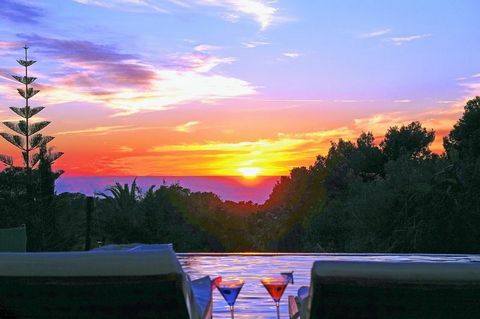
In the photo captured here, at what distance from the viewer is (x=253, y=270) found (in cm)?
684

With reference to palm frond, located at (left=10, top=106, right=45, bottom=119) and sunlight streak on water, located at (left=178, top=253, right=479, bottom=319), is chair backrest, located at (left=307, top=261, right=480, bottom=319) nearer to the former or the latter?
sunlight streak on water, located at (left=178, top=253, right=479, bottom=319)

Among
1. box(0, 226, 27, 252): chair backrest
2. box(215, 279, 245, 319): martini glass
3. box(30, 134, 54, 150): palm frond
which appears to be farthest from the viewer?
box(30, 134, 54, 150): palm frond

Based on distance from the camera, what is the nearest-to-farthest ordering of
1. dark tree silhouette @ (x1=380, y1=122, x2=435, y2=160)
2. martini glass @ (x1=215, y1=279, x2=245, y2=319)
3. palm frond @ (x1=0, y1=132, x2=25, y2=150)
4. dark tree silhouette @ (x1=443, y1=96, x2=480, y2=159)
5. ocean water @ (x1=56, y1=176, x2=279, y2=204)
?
martini glass @ (x1=215, y1=279, x2=245, y2=319), ocean water @ (x1=56, y1=176, x2=279, y2=204), palm frond @ (x1=0, y1=132, x2=25, y2=150), dark tree silhouette @ (x1=443, y1=96, x2=480, y2=159), dark tree silhouette @ (x1=380, y1=122, x2=435, y2=160)

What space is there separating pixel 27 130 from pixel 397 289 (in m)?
17.7

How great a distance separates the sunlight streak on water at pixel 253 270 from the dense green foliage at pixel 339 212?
6.13 m

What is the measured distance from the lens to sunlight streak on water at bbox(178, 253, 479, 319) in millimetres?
4669

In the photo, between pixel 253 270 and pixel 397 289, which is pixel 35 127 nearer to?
pixel 253 270

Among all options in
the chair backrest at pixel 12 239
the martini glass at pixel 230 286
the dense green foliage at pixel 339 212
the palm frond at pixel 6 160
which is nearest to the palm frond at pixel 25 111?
the palm frond at pixel 6 160

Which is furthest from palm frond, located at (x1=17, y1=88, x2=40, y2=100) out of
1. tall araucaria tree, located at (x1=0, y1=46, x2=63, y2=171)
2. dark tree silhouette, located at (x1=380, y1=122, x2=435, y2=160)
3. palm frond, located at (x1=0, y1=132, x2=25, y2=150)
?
dark tree silhouette, located at (x1=380, y1=122, x2=435, y2=160)

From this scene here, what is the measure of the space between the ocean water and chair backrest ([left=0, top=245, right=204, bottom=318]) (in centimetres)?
1061

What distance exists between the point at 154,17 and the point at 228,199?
35.7 ft

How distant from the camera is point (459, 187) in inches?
674

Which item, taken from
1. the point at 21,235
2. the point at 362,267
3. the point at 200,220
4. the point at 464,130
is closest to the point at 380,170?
the point at 464,130

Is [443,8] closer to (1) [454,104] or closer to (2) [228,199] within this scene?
(1) [454,104]
